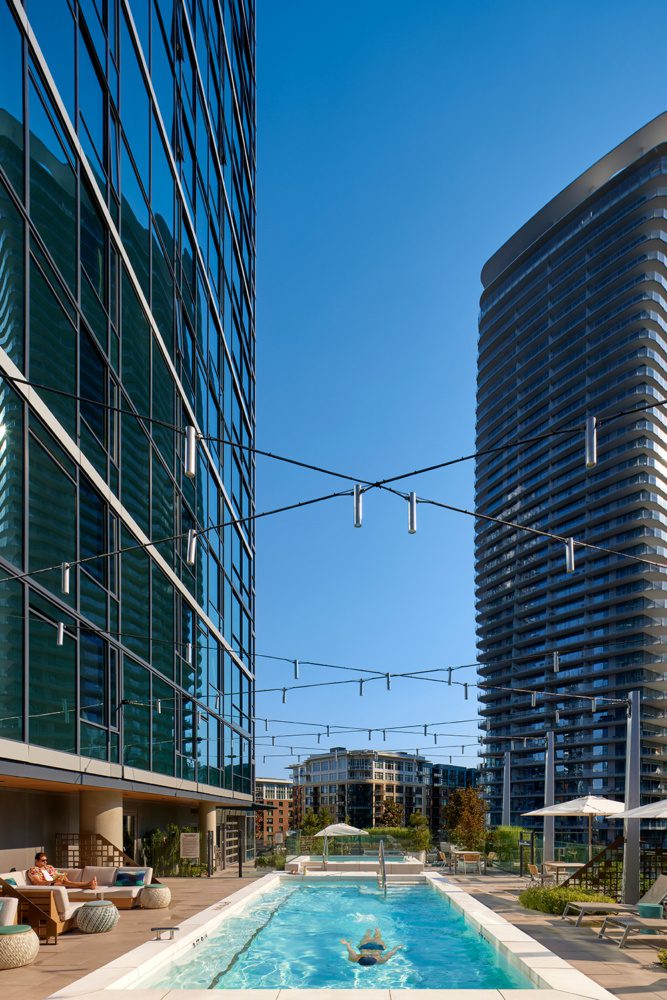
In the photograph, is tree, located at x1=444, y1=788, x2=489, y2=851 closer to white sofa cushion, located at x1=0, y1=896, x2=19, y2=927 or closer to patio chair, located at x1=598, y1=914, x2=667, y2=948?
patio chair, located at x1=598, y1=914, x2=667, y2=948

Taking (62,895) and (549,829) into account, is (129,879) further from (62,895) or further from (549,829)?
(549,829)

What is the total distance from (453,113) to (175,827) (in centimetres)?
2432

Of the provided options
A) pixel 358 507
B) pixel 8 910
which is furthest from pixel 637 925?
pixel 8 910

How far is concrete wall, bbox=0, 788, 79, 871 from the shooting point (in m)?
18.1

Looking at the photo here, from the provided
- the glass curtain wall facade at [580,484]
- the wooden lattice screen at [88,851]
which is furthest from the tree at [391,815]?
the wooden lattice screen at [88,851]

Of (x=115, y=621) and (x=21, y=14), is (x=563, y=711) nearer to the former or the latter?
(x=115, y=621)

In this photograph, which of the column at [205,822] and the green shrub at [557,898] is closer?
the green shrub at [557,898]

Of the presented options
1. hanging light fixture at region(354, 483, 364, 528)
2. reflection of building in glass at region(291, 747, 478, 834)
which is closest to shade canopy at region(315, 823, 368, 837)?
hanging light fixture at region(354, 483, 364, 528)

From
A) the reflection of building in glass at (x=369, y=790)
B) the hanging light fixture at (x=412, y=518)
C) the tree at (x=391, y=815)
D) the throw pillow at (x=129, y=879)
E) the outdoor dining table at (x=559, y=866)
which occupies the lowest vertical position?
the reflection of building in glass at (x=369, y=790)

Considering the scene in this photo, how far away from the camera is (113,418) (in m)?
20.0

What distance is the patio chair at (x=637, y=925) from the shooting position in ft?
48.4

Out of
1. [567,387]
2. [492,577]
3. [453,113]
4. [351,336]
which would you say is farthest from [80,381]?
[492,577]

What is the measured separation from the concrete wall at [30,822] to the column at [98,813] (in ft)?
1.78

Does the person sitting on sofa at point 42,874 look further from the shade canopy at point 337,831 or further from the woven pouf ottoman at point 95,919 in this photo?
the shade canopy at point 337,831
